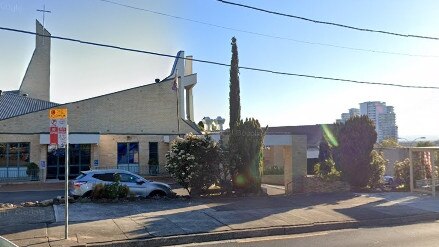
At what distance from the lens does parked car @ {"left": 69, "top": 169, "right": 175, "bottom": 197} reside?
1675 cm

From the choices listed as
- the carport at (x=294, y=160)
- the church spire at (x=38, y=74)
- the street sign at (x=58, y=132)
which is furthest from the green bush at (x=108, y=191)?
the church spire at (x=38, y=74)

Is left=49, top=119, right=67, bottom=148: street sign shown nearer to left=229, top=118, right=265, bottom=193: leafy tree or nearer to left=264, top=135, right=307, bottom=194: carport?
left=229, top=118, right=265, bottom=193: leafy tree

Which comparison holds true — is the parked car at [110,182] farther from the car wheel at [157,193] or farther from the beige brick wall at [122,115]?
the beige brick wall at [122,115]

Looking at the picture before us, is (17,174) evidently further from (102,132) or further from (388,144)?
(388,144)

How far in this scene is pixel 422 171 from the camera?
20875 millimetres

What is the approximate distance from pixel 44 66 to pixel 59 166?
67.8 ft

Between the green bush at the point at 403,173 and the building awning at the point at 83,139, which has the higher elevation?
the building awning at the point at 83,139

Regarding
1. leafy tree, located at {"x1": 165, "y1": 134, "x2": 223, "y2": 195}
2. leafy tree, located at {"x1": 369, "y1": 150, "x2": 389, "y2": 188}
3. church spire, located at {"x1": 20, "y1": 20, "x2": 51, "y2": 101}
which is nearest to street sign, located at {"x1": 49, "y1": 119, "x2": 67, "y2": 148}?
leafy tree, located at {"x1": 165, "y1": 134, "x2": 223, "y2": 195}

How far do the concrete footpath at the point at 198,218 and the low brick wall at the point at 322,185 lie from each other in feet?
8.26

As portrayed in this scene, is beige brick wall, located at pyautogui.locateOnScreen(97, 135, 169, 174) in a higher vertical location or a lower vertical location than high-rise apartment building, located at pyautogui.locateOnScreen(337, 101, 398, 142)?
lower

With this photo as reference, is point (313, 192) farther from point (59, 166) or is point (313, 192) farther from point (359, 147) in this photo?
point (59, 166)

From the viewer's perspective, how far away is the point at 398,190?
1961 centimetres

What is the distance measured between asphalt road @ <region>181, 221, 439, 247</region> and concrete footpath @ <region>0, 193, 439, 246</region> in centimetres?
52

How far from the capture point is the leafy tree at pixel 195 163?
17000mm
